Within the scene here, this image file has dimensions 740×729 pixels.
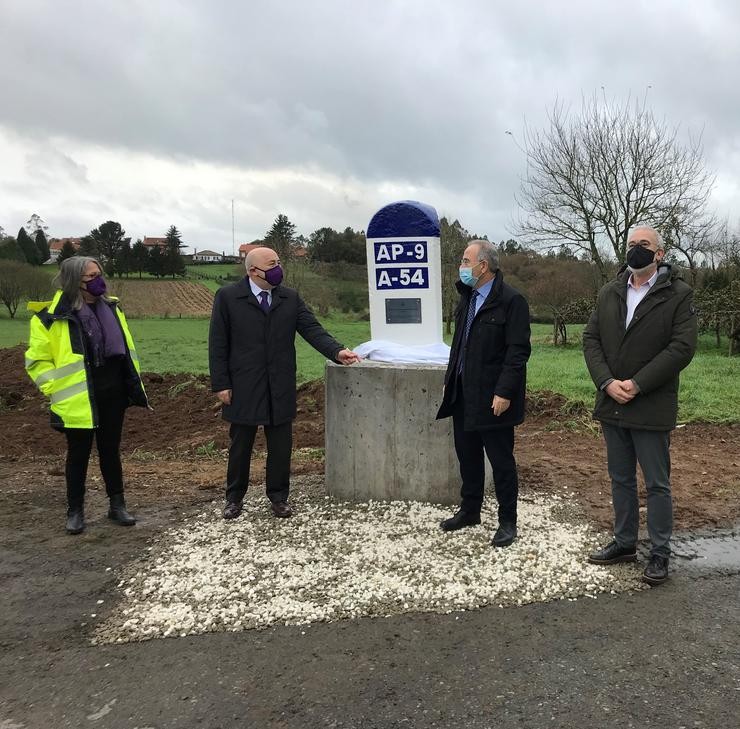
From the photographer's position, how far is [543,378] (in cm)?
1177

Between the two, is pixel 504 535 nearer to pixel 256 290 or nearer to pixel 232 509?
pixel 232 509

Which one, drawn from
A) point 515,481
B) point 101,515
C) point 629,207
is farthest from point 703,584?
point 629,207

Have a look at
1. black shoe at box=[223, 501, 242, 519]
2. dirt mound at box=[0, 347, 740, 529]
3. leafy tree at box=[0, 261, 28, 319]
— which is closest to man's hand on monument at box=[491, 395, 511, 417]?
dirt mound at box=[0, 347, 740, 529]

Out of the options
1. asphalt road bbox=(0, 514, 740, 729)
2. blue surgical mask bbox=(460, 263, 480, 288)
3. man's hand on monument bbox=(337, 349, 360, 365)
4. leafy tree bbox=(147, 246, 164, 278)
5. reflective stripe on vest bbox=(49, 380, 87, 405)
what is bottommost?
asphalt road bbox=(0, 514, 740, 729)

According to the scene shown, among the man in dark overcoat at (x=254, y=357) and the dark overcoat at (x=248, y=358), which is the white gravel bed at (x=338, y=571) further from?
the dark overcoat at (x=248, y=358)

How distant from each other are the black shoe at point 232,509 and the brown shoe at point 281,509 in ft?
0.89

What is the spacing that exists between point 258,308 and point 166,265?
5762cm

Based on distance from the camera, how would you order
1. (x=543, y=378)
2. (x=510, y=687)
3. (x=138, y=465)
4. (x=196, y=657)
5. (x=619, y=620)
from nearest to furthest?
(x=510, y=687) → (x=196, y=657) → (x=619, y=620) → (x=138, y=465) → (x=543, y=378)

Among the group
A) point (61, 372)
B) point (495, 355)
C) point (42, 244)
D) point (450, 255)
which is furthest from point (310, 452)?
point (42, 244)

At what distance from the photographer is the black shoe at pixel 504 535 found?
4.28 meters

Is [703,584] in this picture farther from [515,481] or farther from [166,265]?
[166,265]

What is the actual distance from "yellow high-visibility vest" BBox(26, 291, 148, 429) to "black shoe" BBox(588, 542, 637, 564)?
353cm

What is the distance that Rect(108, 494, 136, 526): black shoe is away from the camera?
15.7 feet

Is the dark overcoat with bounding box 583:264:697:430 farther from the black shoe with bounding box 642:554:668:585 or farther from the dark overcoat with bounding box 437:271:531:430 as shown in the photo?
the black shoe with bounding box 642:554:668:585
